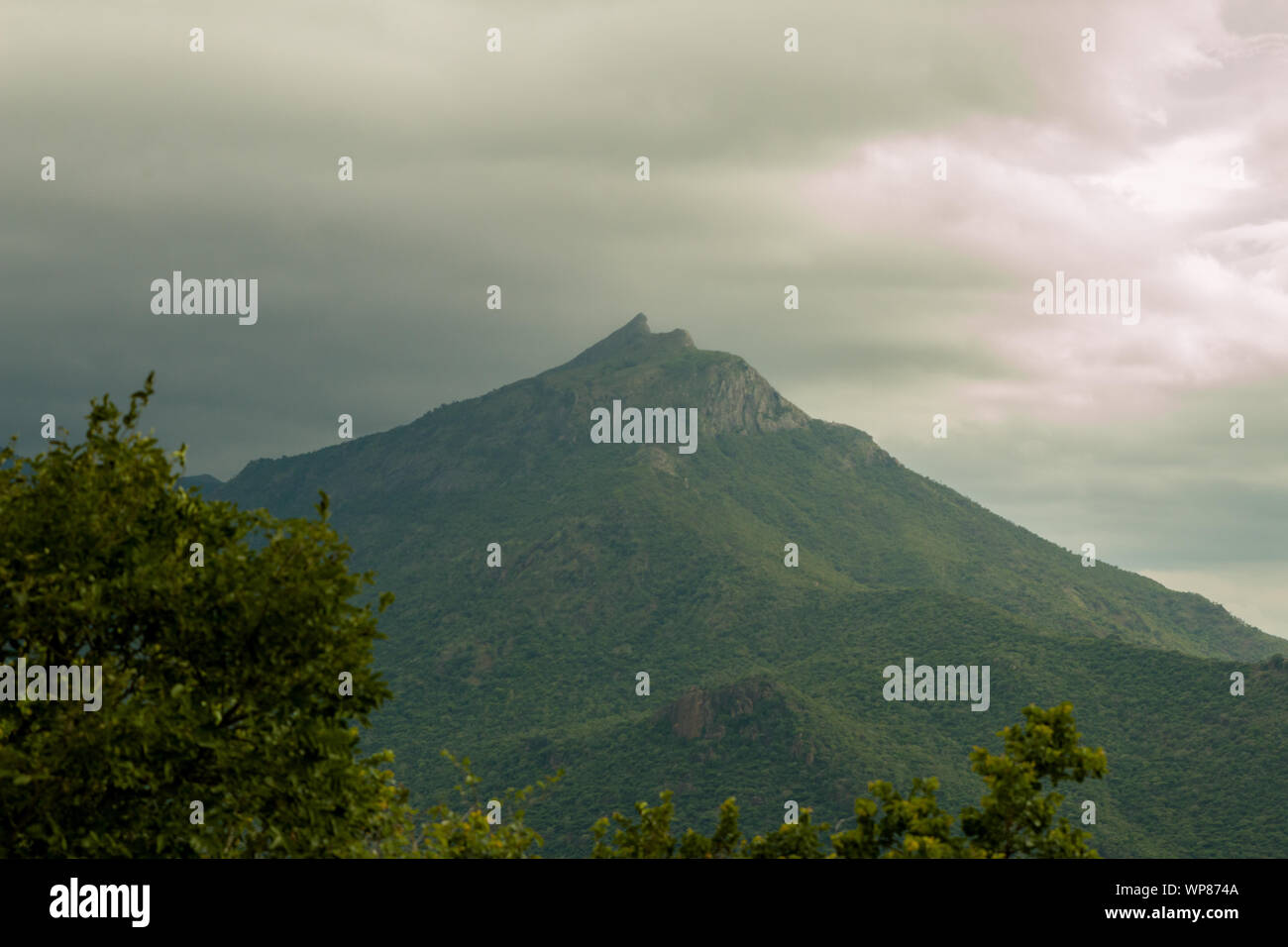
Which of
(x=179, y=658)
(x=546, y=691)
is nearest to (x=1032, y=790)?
(x=179, y=658)

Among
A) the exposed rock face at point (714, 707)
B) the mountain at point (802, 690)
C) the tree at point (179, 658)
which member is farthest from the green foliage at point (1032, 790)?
the exposed rock face at point (714, 707)

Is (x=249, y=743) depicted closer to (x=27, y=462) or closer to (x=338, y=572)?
(x=338, y=572)

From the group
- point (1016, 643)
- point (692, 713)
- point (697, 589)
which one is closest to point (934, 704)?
point (1016, 643)

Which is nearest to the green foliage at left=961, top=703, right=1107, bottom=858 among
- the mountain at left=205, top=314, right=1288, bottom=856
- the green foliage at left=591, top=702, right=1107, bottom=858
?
the green foliage at left=591, top=702, right=1107, bottom=858

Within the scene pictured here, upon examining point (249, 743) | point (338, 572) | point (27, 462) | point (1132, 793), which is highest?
point (27, 462)

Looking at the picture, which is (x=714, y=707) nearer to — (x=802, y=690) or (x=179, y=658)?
(x=802, y=690)

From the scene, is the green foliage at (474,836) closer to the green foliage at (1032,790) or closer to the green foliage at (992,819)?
the green foliage at (992,819)
